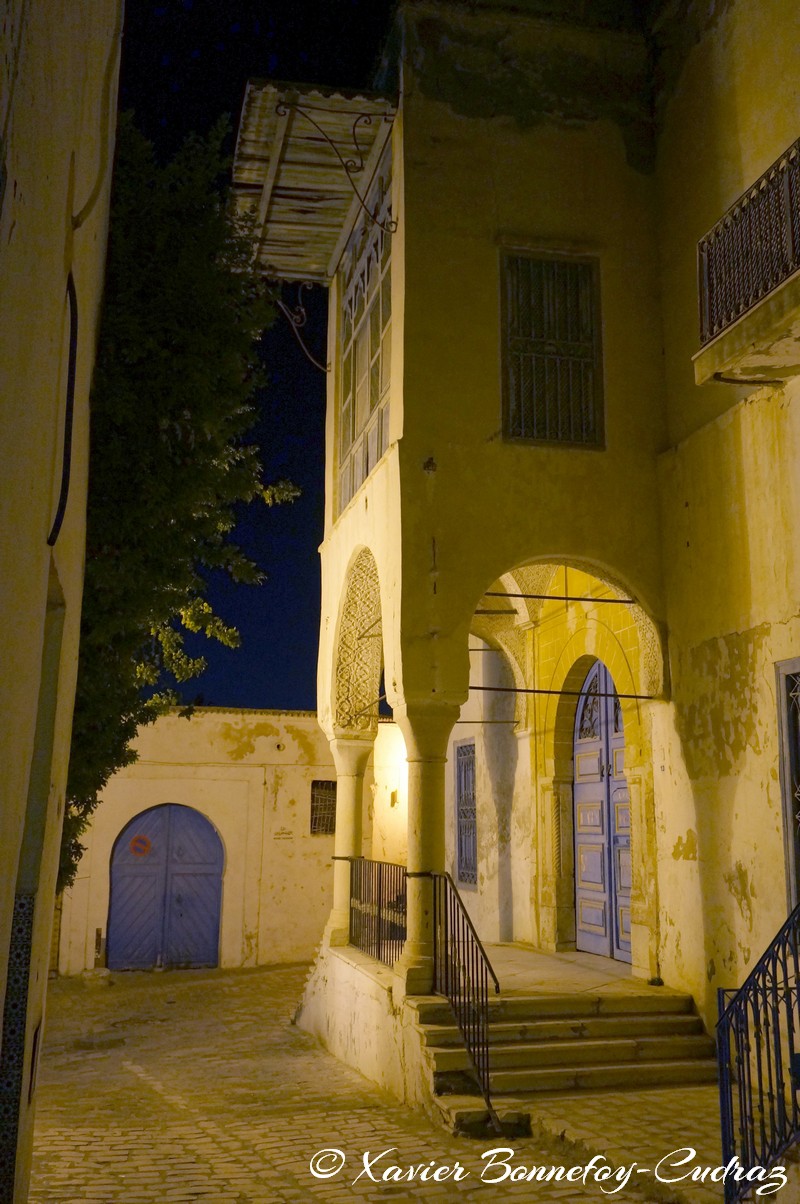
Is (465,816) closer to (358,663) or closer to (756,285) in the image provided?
(358,663)

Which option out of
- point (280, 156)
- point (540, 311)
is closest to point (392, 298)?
point (540, 311)

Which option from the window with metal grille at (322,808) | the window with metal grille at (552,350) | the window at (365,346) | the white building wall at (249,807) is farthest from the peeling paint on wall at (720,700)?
the window with metal grille at (322,808)

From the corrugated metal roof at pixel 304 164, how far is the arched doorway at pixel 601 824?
625 cm

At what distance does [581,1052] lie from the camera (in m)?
8.27

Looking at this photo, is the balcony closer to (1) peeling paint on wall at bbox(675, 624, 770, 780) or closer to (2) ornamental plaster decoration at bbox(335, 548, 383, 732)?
(1) peeling paint on wall at bbox(675, 624, 770, 780)

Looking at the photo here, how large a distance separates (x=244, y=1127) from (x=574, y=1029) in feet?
8.82

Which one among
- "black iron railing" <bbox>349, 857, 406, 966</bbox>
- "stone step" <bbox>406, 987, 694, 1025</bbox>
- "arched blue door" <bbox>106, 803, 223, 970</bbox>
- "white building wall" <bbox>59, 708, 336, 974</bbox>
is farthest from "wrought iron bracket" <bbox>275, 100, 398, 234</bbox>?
→ "arched blue door" <bbox>106, 803, 223, 970</bbox>

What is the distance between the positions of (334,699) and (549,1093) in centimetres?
568

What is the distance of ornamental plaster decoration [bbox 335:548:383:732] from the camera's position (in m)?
12.5

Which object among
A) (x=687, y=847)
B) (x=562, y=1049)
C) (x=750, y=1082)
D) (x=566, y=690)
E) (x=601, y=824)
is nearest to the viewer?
(x=750, y=1082)

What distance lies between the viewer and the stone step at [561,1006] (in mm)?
8602

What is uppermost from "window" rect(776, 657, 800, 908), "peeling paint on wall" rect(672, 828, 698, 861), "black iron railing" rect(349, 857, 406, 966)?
"window" rect(776, 657, 800, 908)

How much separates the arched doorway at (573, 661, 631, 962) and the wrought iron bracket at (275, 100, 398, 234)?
17.7 ft

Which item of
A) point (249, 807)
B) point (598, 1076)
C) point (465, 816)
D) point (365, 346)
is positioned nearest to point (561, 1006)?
point (598, 1076)
